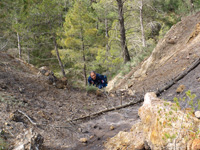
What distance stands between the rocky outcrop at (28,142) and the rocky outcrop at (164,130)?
1.48 meters

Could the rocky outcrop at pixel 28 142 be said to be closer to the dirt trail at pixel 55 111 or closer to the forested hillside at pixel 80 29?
the dirt trail at pixel 55 111

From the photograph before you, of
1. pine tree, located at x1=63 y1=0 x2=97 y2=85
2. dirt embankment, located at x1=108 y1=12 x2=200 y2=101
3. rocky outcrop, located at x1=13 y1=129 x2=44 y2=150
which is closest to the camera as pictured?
rocky outcrop, located at x1=13 y1=129 x2=44 y2=150

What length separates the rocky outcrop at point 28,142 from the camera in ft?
10.4

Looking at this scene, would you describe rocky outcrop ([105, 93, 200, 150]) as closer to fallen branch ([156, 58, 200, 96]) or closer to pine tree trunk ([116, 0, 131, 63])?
fallen branch ([156, 58, 200, 96])

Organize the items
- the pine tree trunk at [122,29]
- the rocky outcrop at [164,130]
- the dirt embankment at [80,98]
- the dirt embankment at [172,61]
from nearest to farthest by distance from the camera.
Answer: the rocky outcrop at [164,130] < the dirt embankment at [80,98] < the dirt embankment at [172,61] < the pine tree trunk at [122,29]

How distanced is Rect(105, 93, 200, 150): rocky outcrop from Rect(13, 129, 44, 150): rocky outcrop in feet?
Result: 4.84

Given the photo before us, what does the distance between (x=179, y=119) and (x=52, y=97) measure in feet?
16.6

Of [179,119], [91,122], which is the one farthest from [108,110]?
[179,119]

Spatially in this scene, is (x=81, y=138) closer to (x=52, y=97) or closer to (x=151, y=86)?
(x=52, y=97)

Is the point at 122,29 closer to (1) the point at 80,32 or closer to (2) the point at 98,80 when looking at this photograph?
(1) the point at 80,32

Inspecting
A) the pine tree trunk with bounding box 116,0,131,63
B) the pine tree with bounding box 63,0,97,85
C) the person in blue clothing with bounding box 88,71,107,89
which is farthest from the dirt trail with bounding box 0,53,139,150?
the pine tree with bounding box 63,0,97,85

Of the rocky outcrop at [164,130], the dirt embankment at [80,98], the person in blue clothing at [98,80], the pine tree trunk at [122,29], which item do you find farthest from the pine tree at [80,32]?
the rocky outcrop at [164,130]

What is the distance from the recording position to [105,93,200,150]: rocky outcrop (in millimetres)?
2240

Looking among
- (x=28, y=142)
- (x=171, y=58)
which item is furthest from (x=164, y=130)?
(x=171, y=58)
